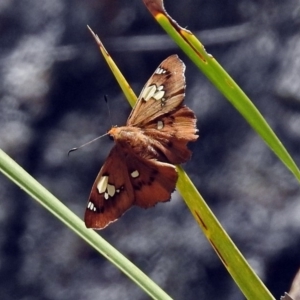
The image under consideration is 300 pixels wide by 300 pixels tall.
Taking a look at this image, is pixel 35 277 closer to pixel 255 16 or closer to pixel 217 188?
pixel 217 188

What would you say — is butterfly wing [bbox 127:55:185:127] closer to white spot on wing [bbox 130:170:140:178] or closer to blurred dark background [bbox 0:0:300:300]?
white spot on wing [bbox 130:170:140:178]

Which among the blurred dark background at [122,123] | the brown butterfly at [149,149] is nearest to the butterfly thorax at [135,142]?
the brown butterfly at [149,149]

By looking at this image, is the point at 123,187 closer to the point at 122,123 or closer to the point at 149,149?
the point at 149,149

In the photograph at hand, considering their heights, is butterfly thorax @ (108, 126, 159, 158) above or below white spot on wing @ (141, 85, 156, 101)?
below

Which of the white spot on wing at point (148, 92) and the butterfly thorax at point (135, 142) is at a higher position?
the white spot on wing at point (148, 92)

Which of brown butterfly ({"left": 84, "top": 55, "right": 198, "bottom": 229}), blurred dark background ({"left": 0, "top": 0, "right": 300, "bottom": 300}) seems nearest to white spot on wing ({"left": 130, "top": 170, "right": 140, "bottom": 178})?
brown butterfly ({"left": 84, "top": 55, "right": 198, "bottom": 229})

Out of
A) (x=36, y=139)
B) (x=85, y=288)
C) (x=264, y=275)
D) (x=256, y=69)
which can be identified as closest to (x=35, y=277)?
(x=85, y=288)

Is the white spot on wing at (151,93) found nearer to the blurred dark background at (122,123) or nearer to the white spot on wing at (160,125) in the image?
the white spot on wing at (160,125)

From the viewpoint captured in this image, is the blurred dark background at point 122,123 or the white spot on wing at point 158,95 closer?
the white spot on wing at point 158,95
